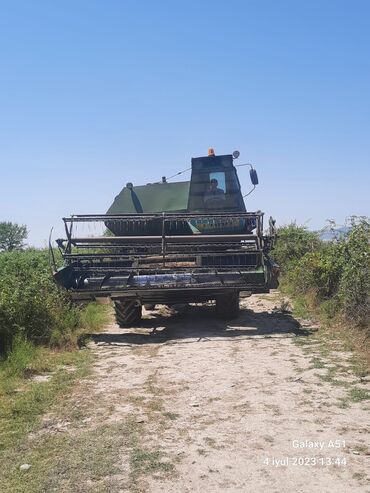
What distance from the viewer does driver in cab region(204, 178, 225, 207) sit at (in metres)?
11.6

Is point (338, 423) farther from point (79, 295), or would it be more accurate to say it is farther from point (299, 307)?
point (299, 307)

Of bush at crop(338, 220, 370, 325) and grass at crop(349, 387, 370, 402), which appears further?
bush at crop(338, 220, 370, 325)

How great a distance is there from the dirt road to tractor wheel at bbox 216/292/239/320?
4.43 feet

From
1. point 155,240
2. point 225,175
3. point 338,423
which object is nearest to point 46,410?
point 338,423

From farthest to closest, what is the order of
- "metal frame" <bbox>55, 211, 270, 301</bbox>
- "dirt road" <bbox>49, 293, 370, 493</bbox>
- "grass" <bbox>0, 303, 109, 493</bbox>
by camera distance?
"metal frame" <bbox>55, 211, 270, 301</bbox> < "grass" <bbox>0, 303, 109, 493</bbox> < "dirt road" <bbox>49, 293, 370, 493</bbox>

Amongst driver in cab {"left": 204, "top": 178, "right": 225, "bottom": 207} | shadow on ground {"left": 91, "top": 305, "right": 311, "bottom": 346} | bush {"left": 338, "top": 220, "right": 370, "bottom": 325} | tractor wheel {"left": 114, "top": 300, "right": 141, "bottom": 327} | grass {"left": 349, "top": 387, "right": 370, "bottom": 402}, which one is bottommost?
shadow on ground {"left": 91, "top": 305, "right": 311, "bottom": 346}

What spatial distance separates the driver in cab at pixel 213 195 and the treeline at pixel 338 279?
95.1 inches

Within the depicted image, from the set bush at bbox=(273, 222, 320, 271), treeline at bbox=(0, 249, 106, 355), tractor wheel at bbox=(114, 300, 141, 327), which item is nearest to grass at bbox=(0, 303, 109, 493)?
treeline at bbox=(0, 249, 106, 355)

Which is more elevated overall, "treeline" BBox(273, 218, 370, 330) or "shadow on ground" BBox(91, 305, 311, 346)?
"treeline" BBox(273, 218, 370, 330)

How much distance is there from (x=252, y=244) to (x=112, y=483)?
688cm

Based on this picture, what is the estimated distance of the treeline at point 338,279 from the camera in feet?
24.0

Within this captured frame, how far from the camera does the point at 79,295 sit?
8.37 m

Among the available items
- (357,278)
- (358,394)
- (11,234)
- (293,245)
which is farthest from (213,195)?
(11,234)

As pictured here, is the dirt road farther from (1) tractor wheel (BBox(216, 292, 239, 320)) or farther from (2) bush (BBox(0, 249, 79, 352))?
(1) tractor wheel (BBox(216, 292, 239, 320))
